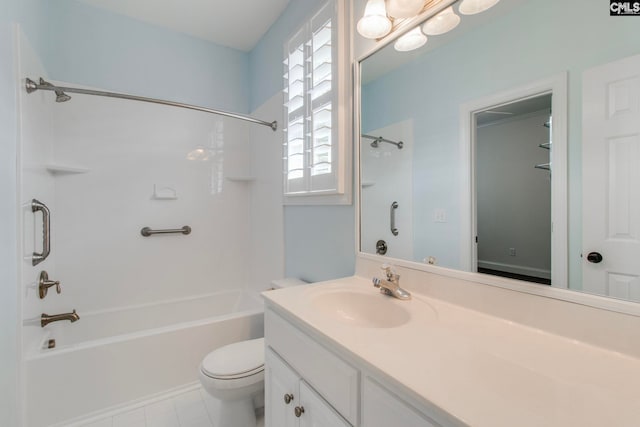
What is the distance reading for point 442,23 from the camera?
1071mm

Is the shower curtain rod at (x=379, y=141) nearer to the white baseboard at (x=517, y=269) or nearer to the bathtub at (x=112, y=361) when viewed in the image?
the white baseboard at (x=517, y=269)

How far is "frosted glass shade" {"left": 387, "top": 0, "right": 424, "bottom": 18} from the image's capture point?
3.58ft

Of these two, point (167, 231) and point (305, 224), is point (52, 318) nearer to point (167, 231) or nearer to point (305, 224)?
point (167, 231)

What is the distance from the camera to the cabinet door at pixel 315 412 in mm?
748

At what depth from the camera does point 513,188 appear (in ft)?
2.96

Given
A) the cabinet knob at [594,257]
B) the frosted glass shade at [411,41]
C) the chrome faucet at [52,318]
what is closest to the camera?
the cabinet knob at [594,257]

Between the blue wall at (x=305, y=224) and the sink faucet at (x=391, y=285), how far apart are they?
0.33m

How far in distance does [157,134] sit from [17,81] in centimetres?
Result: 102

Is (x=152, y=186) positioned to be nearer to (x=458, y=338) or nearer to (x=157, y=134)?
(x=157, y=134)

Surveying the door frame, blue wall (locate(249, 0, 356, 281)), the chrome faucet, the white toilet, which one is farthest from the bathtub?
the door frame

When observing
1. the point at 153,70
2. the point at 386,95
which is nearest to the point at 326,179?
the point at 386,95

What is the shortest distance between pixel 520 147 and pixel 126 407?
233 cm

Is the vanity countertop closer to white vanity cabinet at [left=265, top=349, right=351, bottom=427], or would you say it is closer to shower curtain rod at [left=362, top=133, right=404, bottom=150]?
white vanity cabinet at [left=265, top=349, right=351, bottom=427]

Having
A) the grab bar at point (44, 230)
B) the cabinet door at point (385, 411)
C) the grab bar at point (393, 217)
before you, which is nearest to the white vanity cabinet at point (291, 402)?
the cabinet door at point (385, 411)
